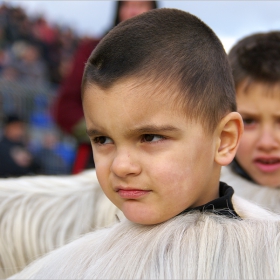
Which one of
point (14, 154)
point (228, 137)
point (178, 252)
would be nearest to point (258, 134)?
point (228, 137)

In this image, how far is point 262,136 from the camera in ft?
5.28

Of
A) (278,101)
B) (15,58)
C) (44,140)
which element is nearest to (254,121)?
(278,101)

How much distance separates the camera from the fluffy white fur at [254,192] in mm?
1496

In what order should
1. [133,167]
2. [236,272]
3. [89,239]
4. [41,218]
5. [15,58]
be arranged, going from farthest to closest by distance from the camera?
[15,58], [41,218], [89,239], [133,167], [236,272]

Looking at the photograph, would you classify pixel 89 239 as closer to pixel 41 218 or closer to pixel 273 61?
→ pixel 41 218

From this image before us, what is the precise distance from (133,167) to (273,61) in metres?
0.96

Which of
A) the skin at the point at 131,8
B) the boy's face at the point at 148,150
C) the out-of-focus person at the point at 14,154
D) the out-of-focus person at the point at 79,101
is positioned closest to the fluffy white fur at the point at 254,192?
the boy's face at the point at 148,150

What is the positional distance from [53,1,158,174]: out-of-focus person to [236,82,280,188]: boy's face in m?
0.81

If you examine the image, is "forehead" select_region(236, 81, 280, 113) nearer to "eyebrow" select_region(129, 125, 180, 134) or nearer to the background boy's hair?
the background boy's hair

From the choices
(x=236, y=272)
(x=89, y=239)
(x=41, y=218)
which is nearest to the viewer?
(x=236, y=272)

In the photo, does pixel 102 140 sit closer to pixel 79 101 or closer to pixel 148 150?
pixel 148 150

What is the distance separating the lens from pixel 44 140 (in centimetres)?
538

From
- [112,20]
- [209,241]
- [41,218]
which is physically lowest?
[41,218]

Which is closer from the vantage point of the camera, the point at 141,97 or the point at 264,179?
the point at 141,97
